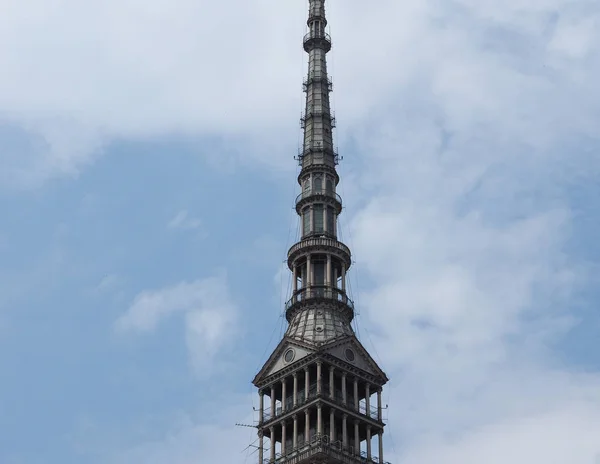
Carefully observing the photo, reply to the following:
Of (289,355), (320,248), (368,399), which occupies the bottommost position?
(368,399)

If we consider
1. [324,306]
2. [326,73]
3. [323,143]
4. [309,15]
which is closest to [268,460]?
[324,306]

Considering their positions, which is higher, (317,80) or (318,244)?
(317,80)

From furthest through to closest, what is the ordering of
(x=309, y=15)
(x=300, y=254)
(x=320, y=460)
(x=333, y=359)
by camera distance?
1. (x=309, y=15)
2. (x=300, y=254)
3. (x=333, y=359)
4. (x=320, y=460)

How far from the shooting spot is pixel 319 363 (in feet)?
Result: 437

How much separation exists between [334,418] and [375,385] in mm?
9318

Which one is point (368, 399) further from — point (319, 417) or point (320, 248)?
point (320, 248)

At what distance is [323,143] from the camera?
159 meters

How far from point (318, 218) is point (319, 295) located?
1279cm

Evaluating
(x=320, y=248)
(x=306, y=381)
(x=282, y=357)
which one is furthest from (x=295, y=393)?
(x=320, y=248)

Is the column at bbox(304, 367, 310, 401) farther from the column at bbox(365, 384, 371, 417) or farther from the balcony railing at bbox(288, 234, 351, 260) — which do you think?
the balcony railing at bbox(288, 234, 351, 260)

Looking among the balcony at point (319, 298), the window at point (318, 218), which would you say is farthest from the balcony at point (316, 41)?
the balcony at point (319, 298)

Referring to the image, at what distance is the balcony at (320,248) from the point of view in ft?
479

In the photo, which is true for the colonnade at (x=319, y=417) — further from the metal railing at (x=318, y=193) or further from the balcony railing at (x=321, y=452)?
the metal railing at (x=318, y=193)

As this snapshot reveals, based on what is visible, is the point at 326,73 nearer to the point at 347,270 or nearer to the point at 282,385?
the point at 347,270
